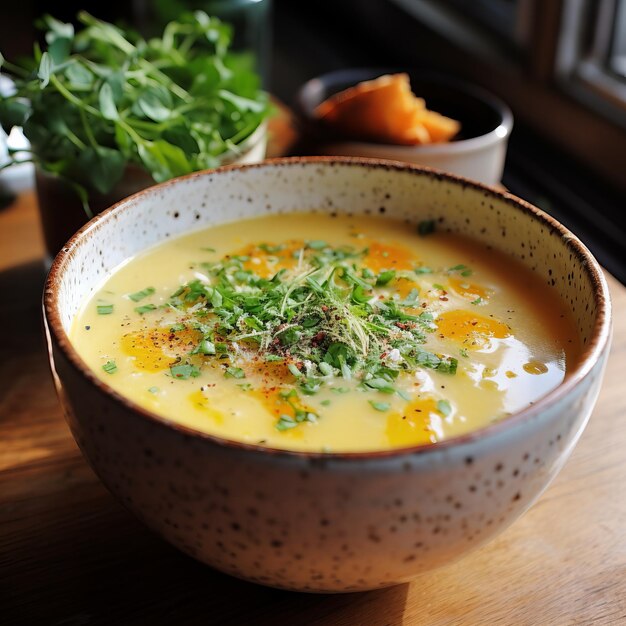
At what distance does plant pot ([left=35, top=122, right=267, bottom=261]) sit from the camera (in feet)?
4.65

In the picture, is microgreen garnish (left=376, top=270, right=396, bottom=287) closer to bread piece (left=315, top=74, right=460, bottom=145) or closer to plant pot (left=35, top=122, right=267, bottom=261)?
plant pot (left=35, top=122, right=267, bottom=261)

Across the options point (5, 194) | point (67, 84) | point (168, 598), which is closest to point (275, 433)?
point (168, 598)

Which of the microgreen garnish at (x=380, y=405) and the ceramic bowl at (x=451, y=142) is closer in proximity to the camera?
the microgreen garnish at (x=380, y=405)

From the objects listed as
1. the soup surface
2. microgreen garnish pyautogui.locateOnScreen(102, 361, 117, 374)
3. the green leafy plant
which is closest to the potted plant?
the green leafy plant

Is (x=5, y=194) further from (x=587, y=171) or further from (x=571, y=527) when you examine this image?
(x=587, y=171)

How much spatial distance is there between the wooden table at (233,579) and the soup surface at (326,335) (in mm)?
173

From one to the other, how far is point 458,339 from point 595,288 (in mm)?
Answer: 185

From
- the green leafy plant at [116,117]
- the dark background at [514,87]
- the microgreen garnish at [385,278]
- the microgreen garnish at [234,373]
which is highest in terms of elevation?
the green leafy plant at [116,117]

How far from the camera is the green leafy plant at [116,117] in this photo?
4.44ft

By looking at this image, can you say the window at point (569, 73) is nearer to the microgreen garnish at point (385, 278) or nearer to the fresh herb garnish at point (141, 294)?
the microgreen garnish at point (385, 278)

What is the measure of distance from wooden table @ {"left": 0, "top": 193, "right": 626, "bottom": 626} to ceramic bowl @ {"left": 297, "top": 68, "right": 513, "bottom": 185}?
24.8 inches

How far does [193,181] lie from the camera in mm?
1261

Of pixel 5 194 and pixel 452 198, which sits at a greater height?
pixel 452 198

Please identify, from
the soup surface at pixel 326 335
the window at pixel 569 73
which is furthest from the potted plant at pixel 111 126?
the window at pixel 569 73
